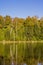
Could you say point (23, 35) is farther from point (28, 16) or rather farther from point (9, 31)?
point (28, 16)

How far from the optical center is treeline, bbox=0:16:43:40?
64537 mm

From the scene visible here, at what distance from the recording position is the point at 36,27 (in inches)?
2899

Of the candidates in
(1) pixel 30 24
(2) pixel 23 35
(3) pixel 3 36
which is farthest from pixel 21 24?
(3) pixel 3 36

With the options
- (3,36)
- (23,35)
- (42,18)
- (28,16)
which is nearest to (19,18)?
(28,16)

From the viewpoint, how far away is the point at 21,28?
235 feet

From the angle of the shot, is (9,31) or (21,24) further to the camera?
(21,24)

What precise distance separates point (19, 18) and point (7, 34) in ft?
61.3

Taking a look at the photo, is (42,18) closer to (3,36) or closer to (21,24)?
(21,24)

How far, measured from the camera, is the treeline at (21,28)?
2541 inches

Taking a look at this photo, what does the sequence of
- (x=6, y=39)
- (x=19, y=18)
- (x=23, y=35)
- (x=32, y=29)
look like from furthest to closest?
(x=19, y=18), (x=32, y=29), (x=23, y=35), (x=6, y=39)

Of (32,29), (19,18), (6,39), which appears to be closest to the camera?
(6,39)

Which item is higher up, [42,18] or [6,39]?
[42,18]

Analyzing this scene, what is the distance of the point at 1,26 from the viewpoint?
7162 centimetres

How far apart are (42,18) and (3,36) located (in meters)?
25.4
